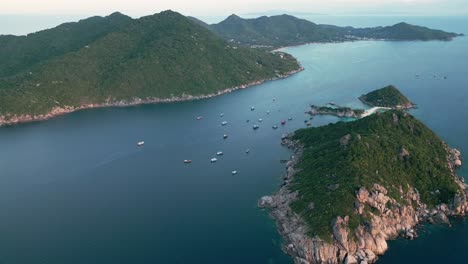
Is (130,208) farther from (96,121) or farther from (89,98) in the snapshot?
(89,98)

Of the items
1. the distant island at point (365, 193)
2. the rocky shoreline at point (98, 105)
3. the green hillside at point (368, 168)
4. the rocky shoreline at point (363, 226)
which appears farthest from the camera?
the rocky shoreline at point (98, 105)

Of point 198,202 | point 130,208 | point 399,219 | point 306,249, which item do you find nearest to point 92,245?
point 130,208

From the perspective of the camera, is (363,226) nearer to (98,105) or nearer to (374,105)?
(374,105)

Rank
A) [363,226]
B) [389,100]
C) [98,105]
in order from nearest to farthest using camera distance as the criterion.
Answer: [363,226] → [389,100] → [98,105]

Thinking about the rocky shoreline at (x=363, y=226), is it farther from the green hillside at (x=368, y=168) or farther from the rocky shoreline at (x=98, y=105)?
the rocky shoreline at (x=98, y=105)

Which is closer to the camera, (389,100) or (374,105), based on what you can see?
(389,100)

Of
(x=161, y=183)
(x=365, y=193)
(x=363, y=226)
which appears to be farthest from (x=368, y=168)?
(x=161, y=183)

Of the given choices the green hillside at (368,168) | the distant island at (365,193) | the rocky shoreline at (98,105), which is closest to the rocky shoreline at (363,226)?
the distant island at (365,193)

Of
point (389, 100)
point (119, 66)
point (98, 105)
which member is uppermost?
point (119, 66)
